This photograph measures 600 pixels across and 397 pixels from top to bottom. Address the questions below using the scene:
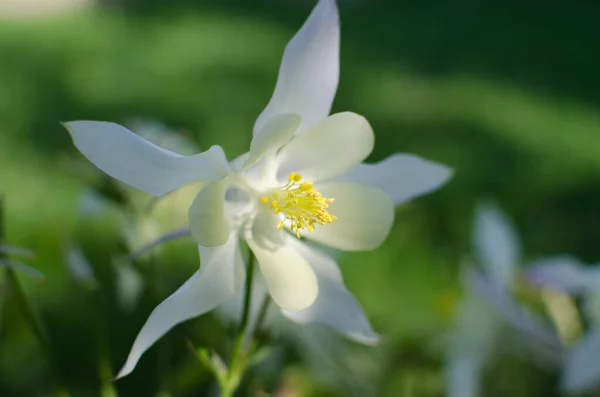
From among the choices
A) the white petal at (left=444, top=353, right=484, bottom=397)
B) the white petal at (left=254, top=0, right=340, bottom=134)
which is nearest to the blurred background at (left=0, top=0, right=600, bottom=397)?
the white petal at (left=444, top=353, right=484, bottom=397)

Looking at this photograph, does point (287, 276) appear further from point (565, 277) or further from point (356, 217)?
point (565, 277)

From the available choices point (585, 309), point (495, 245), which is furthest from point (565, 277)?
point (495, 245)

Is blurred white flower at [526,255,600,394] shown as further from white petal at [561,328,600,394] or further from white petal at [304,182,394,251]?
white petal at [304,182,394,251]

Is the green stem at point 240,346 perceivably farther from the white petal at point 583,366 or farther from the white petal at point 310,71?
the white petal at point 583,366

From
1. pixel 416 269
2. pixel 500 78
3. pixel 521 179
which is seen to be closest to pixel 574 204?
pixel 521 179

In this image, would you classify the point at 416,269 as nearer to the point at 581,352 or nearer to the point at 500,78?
the point at 581,352
